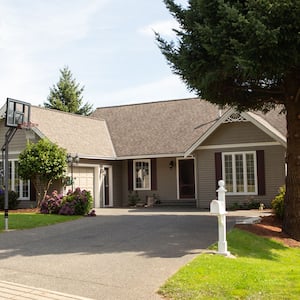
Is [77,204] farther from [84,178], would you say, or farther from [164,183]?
[164,183]

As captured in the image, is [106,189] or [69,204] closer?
[69,204]

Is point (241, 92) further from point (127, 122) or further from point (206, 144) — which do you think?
point (127, 122)

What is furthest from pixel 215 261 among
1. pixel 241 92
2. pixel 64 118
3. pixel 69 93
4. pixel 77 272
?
pixel 69 93

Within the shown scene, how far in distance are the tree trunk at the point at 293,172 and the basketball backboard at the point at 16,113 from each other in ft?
28.1

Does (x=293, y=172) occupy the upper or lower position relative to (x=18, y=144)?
lower

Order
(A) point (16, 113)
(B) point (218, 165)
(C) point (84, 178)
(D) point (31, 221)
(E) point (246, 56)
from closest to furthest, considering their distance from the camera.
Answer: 1. (E) point (246, 56)
2. (A) point (16, 113)
3. (D) point (31, 221)
4. (B) point (218, 165)
5. (C) point (84, 178)

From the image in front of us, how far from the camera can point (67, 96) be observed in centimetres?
5144

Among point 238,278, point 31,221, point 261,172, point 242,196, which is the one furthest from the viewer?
point 242,196

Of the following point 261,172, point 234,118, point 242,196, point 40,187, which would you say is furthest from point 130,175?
point 261,172

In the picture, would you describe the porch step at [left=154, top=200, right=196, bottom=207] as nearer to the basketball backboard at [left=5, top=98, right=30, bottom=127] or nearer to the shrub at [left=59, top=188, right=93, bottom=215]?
the shrub at [left=59, top=188, right=93, bottom=215]

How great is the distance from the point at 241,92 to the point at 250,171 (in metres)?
7.48

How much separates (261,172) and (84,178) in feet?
29.6

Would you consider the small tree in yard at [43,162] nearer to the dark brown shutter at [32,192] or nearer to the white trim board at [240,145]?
the dark brown shutter at [32,192]

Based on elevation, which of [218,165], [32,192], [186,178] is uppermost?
[218,165]
